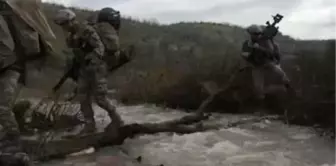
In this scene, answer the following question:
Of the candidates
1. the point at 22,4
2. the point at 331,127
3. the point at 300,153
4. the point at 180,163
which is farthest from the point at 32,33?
the point at 331,127

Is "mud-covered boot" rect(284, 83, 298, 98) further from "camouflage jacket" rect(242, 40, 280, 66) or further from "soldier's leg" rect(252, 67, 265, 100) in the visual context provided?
"camouflage jacket" rect(242, 40, 280, 66)

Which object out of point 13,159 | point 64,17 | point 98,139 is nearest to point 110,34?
point 64,17

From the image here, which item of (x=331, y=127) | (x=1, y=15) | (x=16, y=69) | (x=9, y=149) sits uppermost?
(x=1, y=15)

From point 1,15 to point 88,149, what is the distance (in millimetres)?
1834

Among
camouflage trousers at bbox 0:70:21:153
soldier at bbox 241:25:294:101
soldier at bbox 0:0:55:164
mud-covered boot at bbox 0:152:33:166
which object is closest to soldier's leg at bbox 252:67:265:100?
soldier at bbox 241:25:294:101

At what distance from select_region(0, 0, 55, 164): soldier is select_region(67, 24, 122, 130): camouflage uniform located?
1.45 metres

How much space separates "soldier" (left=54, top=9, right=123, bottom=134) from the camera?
7324 millimetres

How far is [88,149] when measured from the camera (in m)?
6.60

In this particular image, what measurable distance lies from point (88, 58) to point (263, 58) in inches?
124

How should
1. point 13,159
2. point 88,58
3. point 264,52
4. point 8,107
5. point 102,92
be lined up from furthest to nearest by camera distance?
point 264,52, point 102,92, point 88,58, point 8,107, point 13,159

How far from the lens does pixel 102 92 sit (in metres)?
7.59

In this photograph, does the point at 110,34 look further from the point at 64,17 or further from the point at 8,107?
the point at 8,107

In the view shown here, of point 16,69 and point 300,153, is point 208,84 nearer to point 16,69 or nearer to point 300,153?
point 300,153

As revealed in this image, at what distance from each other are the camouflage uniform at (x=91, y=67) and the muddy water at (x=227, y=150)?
2.10 ft
